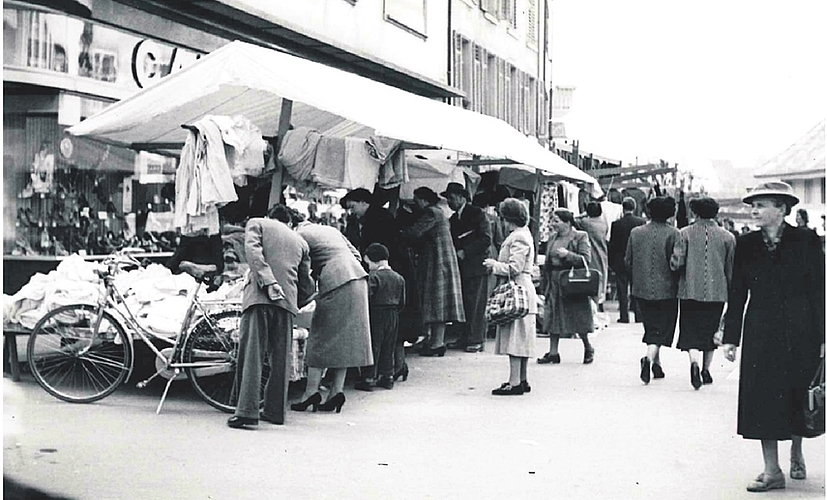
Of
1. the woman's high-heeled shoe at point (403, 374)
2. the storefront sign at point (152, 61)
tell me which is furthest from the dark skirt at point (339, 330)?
the storefront sign at point (152, 61)

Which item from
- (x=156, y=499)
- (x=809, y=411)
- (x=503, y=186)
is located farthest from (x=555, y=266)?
(x=156, y=499)

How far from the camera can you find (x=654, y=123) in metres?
21.1

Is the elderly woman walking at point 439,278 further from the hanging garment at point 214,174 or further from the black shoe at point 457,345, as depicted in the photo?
the hanging garment at point 214,174

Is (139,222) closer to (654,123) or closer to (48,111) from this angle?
(48,111)

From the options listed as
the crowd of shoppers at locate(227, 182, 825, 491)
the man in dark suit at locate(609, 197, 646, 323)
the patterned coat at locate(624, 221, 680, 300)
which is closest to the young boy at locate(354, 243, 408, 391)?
the crowd of shoppers at locate(227, 182, 825, 491)

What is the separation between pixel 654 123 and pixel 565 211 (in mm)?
8057

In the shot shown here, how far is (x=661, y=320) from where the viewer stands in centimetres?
1180

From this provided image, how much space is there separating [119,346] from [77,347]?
0.32 m

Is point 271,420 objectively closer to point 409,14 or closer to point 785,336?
point 785,336

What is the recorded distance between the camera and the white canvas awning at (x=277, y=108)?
10156 millimetres

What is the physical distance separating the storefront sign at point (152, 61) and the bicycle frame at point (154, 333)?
17.3 ft

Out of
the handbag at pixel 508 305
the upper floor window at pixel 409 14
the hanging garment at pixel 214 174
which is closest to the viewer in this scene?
the hanging garment at pixel 214 174

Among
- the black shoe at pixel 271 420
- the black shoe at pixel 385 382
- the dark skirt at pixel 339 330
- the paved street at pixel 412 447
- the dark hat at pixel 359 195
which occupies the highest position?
the dark hat at pixel 359 195

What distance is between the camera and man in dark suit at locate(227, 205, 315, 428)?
876cm
